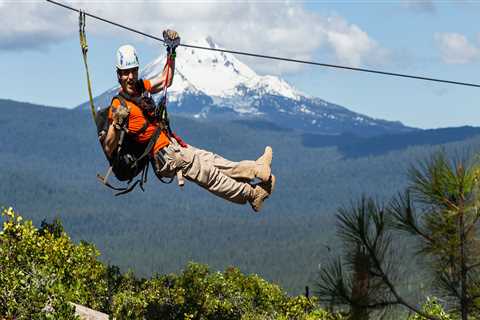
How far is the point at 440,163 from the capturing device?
10961 mm

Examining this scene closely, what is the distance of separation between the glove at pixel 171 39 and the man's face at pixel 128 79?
650mm

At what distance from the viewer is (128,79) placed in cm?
1617

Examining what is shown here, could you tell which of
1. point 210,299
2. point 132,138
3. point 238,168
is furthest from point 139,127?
point 210,299

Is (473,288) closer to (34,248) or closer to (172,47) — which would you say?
(172,47)

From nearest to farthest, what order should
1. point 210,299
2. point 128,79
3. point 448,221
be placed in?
point 448,221
point 128,79
point 210,299

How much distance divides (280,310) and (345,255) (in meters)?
25.7

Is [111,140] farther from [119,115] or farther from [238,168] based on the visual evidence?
[238,168]

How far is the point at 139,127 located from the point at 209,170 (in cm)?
135

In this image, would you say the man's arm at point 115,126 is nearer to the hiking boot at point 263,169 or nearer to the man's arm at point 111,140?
the man's arm at point 111,140

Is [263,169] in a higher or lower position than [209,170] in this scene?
higher

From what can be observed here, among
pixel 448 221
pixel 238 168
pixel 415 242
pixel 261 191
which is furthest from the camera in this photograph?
pixel 261 191

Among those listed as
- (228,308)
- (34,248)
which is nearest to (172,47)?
(34,248)

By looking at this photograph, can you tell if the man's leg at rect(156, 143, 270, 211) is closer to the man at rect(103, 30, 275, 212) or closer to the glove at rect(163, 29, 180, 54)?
the man at rect(103, 30, 275, 212)

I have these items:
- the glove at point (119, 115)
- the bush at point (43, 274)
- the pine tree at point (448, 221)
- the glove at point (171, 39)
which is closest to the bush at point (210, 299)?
the bush at point (43, 274)
